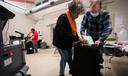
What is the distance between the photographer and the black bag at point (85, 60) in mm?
2100

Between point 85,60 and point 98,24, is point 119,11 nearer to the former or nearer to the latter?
point 98,24

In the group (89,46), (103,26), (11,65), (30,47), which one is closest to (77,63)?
(89,46)

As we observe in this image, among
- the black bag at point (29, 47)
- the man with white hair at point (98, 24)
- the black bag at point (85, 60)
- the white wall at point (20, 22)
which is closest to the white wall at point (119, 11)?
the man with white hair at point (98, 24)

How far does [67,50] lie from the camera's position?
2609 millimetres

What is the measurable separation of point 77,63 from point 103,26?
74 centimetres

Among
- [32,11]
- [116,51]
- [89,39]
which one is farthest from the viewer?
[32,11]

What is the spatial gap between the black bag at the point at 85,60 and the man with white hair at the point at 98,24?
22 centimetres

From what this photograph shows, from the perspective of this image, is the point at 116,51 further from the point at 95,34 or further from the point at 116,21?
the point at 116,21

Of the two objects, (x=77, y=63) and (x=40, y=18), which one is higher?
(x=40, y=18)

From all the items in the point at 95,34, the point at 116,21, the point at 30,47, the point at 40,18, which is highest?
the point at 40,18

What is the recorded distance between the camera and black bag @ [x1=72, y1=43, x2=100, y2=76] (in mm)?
2100

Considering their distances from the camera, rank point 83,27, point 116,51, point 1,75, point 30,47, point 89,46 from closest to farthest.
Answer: point 1,75 → point 116,51 → point 89,46 → point 83,27 → point 30,47

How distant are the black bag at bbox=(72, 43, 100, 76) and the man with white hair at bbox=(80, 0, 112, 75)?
8.5 inches

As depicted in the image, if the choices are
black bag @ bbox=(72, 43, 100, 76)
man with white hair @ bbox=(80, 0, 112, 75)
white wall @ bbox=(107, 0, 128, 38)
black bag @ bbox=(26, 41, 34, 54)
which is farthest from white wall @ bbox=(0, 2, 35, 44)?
black bag @ bbox=(72, 43, 100, 76)
